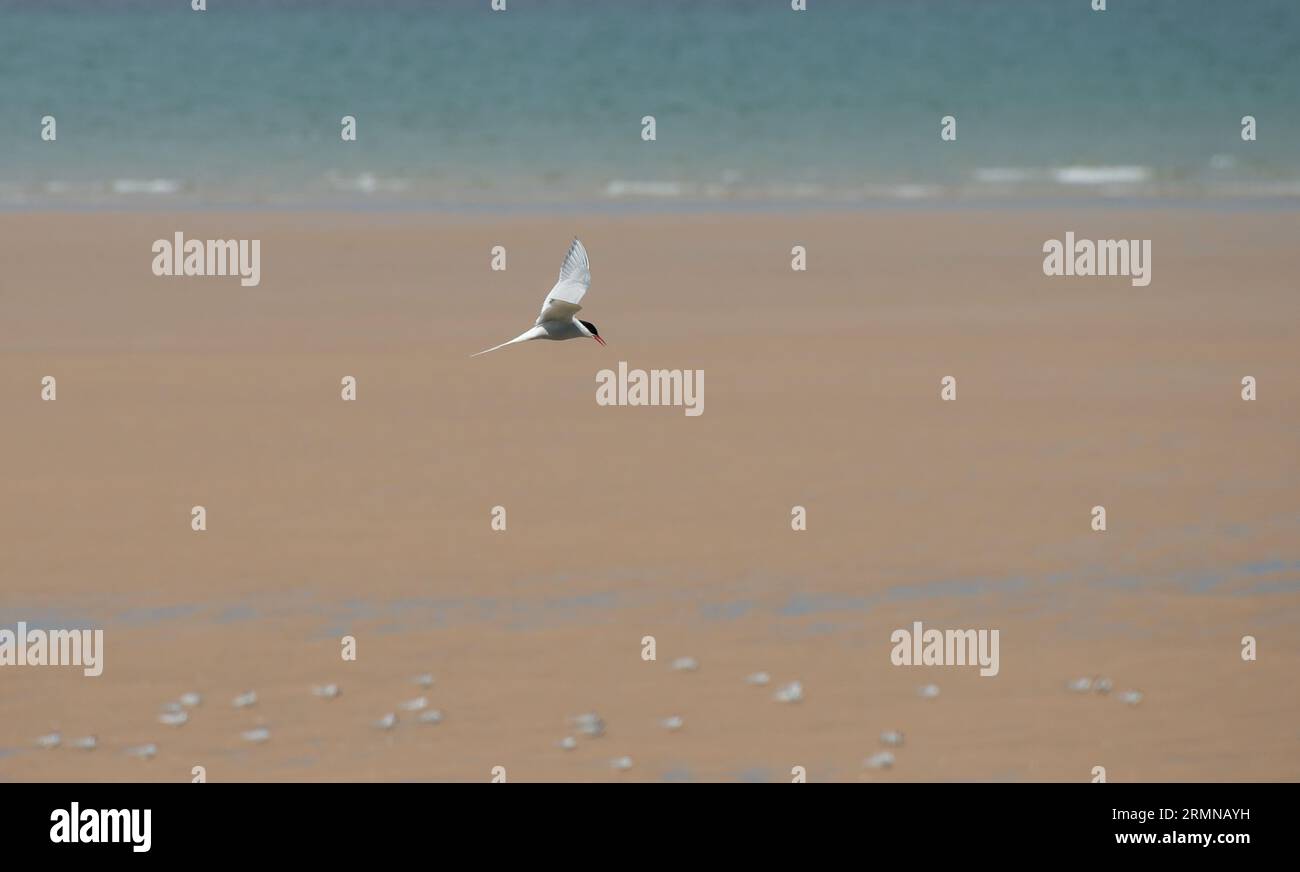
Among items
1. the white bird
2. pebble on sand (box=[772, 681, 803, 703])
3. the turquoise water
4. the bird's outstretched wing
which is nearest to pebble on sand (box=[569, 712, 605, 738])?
pebble on sand (box=[772, 681, 803, 703])

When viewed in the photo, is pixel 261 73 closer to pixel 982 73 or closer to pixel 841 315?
pixel 982 73

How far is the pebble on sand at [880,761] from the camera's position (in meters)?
7.70

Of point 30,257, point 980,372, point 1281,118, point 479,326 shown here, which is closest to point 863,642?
point 980,372

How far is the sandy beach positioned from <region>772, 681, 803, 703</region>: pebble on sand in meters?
0.10

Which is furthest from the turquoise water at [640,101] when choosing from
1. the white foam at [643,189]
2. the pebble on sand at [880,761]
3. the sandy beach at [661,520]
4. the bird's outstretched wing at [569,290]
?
the pebble on sand at [880,761]

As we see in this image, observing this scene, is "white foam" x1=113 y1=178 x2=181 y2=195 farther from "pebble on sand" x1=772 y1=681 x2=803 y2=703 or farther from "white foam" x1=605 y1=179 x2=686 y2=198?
"pebble on sand" x1=772 y1=681 x2=803 y2=703

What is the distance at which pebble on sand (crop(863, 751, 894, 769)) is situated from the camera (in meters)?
7.70

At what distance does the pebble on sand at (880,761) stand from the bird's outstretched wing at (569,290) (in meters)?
2.95

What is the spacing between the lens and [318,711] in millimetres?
8258

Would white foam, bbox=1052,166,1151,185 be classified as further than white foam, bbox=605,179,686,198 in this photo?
Yes

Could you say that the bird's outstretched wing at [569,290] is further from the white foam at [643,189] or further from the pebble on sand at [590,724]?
the white foam at [643,189]

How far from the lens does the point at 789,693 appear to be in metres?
8.42

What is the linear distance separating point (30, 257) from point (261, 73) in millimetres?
26195

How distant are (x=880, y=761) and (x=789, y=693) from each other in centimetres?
81
